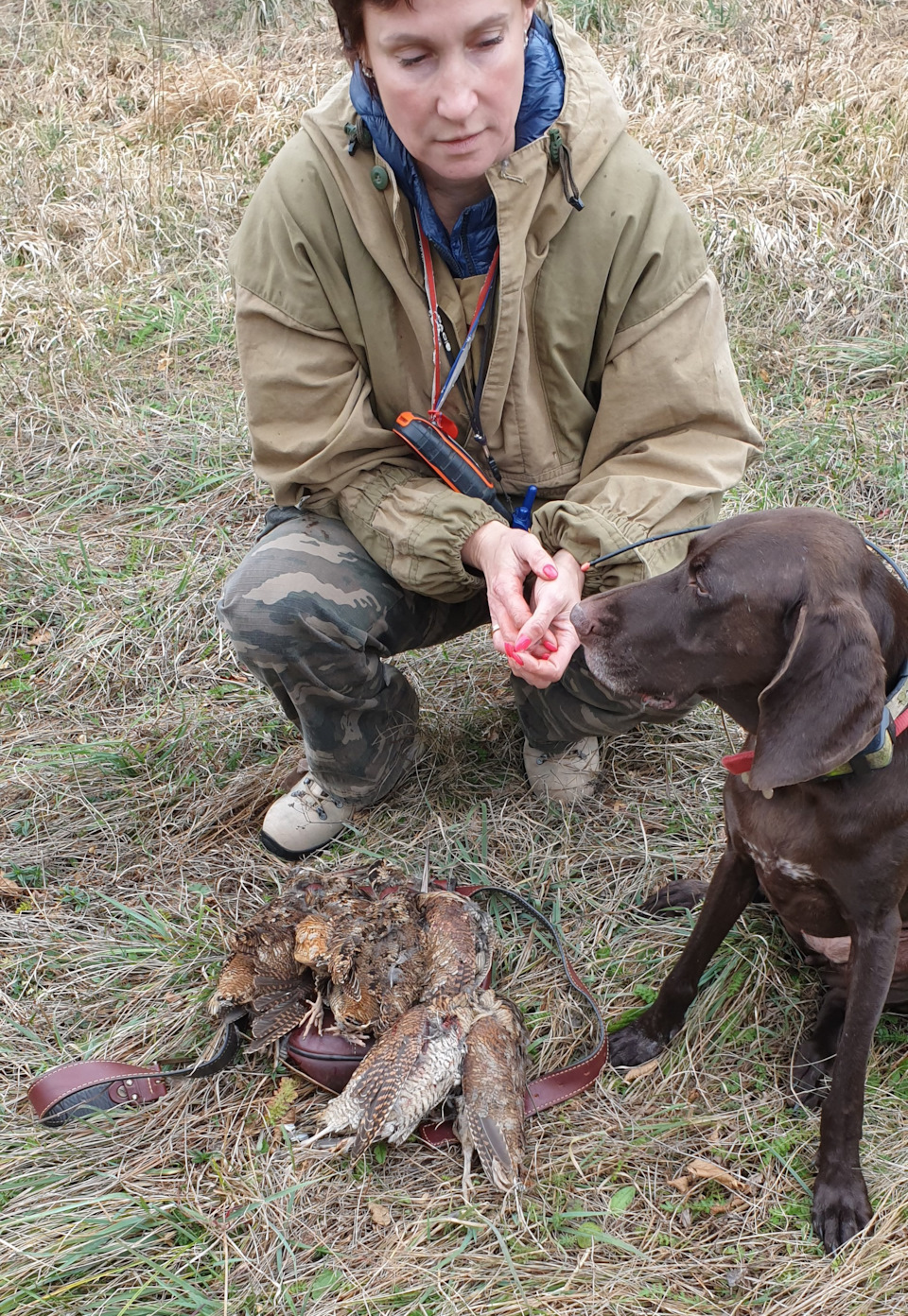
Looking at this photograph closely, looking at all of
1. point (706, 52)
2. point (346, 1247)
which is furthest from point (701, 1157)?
point (706, 52)

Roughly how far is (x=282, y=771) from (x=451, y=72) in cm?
207

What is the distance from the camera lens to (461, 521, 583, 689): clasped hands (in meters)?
2.55

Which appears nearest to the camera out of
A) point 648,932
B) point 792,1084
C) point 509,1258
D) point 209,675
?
point 509,1258

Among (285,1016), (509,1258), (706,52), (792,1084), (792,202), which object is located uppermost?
(706,52)

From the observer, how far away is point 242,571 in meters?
3.00

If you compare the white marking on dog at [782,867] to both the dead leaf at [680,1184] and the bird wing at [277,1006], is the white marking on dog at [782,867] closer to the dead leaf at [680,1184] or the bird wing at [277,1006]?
the dead leaf at [680,1184]

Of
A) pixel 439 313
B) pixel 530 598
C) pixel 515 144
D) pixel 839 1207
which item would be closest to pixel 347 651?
pixel 530 598

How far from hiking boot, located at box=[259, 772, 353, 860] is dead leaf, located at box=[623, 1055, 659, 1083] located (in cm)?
113

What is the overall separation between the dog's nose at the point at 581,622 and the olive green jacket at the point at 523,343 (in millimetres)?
430

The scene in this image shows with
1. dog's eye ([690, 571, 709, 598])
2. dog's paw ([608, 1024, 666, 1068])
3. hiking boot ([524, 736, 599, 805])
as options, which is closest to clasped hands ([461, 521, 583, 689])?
dog's eye ([690, 571, 709, 598])

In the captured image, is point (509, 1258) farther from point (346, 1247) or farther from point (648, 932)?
point (648, 932)

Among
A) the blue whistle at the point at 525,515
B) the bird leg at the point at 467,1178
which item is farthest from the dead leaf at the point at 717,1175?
the blue whistle at the point at 525,515

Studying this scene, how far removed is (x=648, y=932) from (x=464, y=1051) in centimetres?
74

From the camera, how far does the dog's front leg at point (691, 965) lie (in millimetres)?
2541
